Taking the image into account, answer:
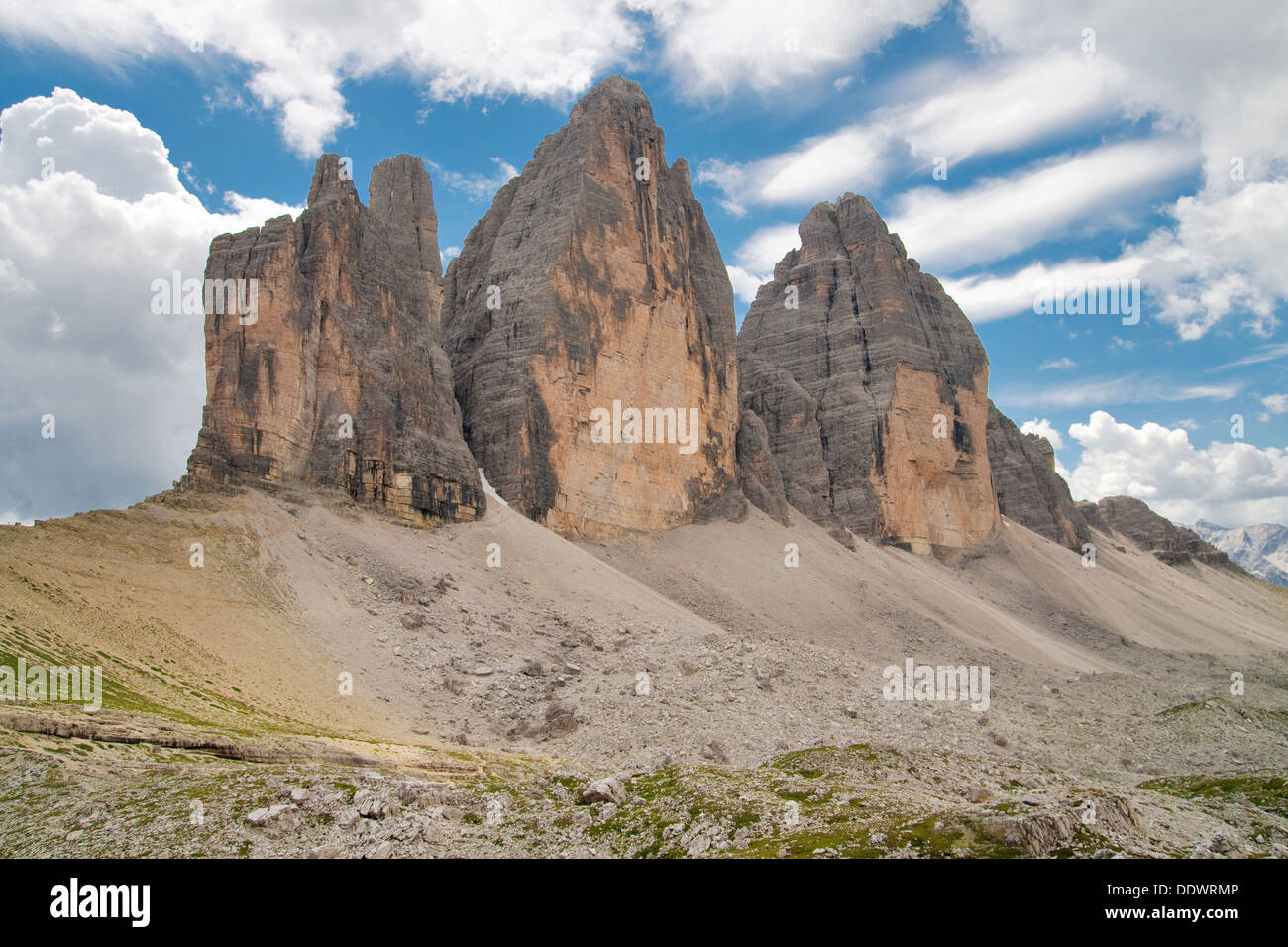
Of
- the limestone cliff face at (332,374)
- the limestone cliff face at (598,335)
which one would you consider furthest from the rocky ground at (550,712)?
the limestone cliff face at (598,335)

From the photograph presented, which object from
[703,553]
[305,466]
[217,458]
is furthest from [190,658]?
[703,553]

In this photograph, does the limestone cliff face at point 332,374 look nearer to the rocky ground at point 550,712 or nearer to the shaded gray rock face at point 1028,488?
the rocky ground at point 550,712

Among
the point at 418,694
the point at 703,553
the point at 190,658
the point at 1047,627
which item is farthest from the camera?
the point at 1047,627

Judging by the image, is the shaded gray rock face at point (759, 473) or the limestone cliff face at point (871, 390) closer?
the shaded gray rock face at point (759, 473)

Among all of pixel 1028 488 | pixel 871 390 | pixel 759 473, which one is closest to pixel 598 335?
pixel 759 473

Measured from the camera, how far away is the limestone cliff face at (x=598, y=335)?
203ft

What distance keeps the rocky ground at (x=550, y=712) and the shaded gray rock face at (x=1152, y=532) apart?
64.2 meters

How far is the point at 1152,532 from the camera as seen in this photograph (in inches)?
5054

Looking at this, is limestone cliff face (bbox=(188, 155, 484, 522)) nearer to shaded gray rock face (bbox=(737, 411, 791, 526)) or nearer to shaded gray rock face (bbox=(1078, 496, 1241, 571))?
shaded gray rock face (bbox=(737, 411, 791, 526))

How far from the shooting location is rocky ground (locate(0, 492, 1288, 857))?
1716 cm

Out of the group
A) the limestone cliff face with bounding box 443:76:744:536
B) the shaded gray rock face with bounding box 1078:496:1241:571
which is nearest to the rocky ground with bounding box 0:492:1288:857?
the limestone cliff face with bounding box 443:76:744:536
